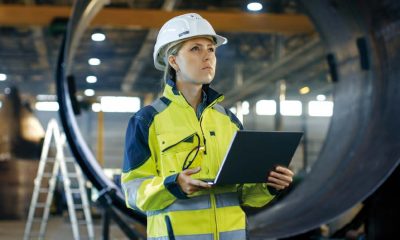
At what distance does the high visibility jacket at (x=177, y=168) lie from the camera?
1.63m

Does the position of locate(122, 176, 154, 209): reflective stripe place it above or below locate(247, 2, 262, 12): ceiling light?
below

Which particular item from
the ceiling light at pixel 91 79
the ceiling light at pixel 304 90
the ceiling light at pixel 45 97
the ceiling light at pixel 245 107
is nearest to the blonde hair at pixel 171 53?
the ceiling light at pixel 91 79

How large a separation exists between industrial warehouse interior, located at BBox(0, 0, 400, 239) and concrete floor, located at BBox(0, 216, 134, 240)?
0.10 feet

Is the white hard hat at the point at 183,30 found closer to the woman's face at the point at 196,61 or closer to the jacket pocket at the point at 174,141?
the woman's face at the point at 196,61

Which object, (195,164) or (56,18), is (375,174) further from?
(56,18)

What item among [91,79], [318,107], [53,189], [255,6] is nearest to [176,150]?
[53,189]

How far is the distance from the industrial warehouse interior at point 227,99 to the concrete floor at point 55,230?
3 cm

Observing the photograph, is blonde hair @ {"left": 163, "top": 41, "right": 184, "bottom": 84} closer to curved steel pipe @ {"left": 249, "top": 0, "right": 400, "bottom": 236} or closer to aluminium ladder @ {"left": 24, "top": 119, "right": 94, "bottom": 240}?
curved steel pipe @ {"left": 249, "top": 0, "right": 400, "bottom": 236}

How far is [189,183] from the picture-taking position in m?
1.52

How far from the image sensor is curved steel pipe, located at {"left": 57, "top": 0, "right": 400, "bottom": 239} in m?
3.66

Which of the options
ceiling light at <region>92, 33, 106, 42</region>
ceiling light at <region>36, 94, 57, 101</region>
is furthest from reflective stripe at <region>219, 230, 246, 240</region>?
ceiling light at <region>36, 94, 57, 101</region>

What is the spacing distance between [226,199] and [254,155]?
155 millimetres

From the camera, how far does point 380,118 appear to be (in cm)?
389

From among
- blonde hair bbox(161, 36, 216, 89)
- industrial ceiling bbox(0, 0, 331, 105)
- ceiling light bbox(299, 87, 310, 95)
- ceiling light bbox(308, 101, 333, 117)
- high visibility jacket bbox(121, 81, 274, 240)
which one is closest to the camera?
high visibility jacket bbox(121, 81, 274, 240)
